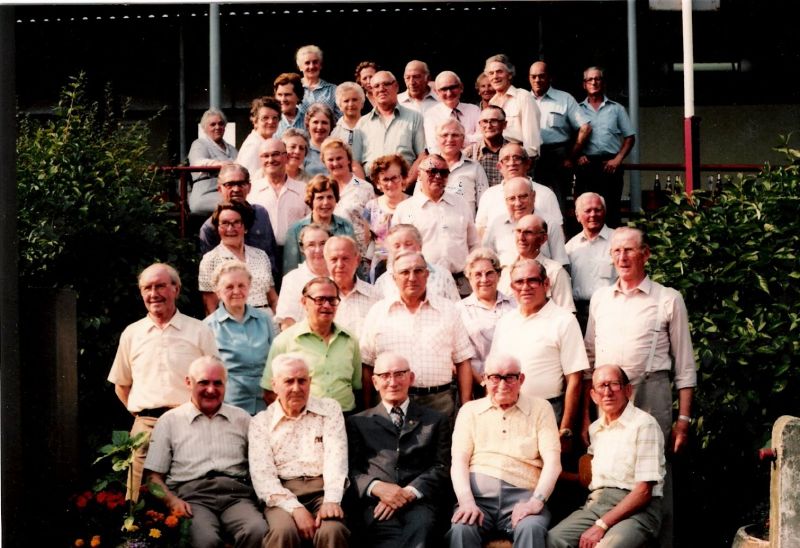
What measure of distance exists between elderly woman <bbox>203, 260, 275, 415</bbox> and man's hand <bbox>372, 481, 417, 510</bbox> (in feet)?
4.14

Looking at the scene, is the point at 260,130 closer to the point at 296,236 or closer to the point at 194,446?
the point at 296,236

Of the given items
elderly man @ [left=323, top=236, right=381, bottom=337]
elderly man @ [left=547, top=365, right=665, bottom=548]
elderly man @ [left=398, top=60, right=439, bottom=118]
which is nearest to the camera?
elderly man @ [left=547, top=365, right=665, bottom=548]

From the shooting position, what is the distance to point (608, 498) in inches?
334

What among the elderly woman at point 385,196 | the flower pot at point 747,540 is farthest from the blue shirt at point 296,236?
the flower pot at point 747,540

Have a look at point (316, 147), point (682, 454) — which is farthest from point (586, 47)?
point (682, 454)

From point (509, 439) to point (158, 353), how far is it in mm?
2283

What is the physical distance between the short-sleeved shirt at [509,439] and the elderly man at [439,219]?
2180mm

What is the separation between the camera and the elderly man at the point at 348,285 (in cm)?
962

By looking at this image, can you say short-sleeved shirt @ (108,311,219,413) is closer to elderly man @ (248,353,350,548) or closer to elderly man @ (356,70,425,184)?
elderly man @ (248,353,350,548)

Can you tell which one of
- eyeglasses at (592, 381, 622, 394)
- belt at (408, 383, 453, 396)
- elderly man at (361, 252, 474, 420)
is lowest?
belt at (408, 383, 453, 396)

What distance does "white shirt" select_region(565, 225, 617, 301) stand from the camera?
415 inches

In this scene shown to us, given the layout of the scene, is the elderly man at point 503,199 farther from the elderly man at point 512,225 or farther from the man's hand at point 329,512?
the man's hand at point 329,512

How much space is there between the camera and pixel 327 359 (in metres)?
9.09

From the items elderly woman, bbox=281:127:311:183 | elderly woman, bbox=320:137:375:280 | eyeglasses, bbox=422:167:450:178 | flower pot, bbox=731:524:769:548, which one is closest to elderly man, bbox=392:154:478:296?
eyeglasses, bbox=422:167:450:178
